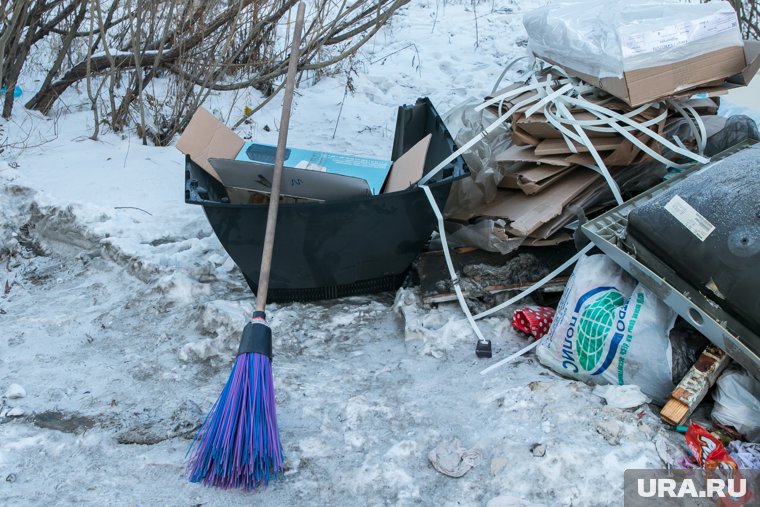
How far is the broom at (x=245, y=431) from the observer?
1.88 metres

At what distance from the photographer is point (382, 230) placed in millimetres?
2523

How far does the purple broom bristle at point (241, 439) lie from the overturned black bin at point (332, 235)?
0.60 meters

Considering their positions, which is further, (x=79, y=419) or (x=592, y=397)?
(x=79, y=419)

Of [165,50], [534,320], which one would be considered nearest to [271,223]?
[534,320]

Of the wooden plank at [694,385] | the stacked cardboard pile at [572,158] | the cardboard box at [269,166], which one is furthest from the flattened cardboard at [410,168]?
the wooden plank at [694,385]

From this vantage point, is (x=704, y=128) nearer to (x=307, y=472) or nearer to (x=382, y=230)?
(x=382, y=230)

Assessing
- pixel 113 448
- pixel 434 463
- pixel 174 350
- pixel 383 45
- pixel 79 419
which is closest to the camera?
pixel 434 463

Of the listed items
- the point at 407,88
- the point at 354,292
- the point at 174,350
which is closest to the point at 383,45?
the point at 407,88

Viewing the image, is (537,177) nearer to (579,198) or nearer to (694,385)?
(579,198)

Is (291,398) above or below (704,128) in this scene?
below

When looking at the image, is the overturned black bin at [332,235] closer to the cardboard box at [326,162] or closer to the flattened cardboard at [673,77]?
the cardboard box at [326,162]

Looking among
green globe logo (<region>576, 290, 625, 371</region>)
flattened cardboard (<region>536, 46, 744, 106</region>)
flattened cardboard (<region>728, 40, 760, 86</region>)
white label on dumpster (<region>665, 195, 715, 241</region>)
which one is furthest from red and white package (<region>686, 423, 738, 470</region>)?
flattened cardboard (<region>728, 40, 760, 86</region>)

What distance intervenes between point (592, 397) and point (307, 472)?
2.58 feet

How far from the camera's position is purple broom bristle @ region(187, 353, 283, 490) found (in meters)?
1.88
